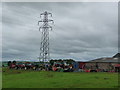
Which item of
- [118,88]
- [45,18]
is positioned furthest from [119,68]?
[118,88]

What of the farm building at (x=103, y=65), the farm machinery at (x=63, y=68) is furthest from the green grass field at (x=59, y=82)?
the farm building at (x=103, y=65)

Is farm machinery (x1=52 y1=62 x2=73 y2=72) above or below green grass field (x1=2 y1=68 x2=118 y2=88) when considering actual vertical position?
below

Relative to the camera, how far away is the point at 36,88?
17891 millimetres

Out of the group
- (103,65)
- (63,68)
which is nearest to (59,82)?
(63,68)

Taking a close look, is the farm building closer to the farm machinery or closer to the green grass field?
the farm machinery

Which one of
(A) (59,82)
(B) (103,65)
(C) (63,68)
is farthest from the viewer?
(B) (103,65)

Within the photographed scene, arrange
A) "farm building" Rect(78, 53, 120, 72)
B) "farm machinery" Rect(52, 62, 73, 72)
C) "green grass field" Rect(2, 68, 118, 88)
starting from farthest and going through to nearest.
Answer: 1. "farm building" Rect(78, 53, 120, 72)
2. "farm machinery" Rect(52, 62, 73, 72)
3. "green grass field" Rect(2, 68, 118, 88)

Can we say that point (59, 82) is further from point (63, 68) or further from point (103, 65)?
point (103, 65)

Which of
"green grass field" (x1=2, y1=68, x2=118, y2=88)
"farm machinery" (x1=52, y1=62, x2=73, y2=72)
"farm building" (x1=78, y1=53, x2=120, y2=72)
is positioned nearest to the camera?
"green grass field" (x1=2, y1=68, x2=118, y2=88)

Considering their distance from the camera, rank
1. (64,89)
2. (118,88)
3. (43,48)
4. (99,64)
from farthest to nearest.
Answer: (99,64) < (43,48) < (118,88) < (64,89)

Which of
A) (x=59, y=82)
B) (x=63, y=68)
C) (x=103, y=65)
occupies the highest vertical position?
(x=59, y=82)

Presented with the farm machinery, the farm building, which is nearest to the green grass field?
the farm machinery

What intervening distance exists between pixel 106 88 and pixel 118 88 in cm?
111

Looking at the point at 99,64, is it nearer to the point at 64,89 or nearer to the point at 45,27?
the point at 45,27
